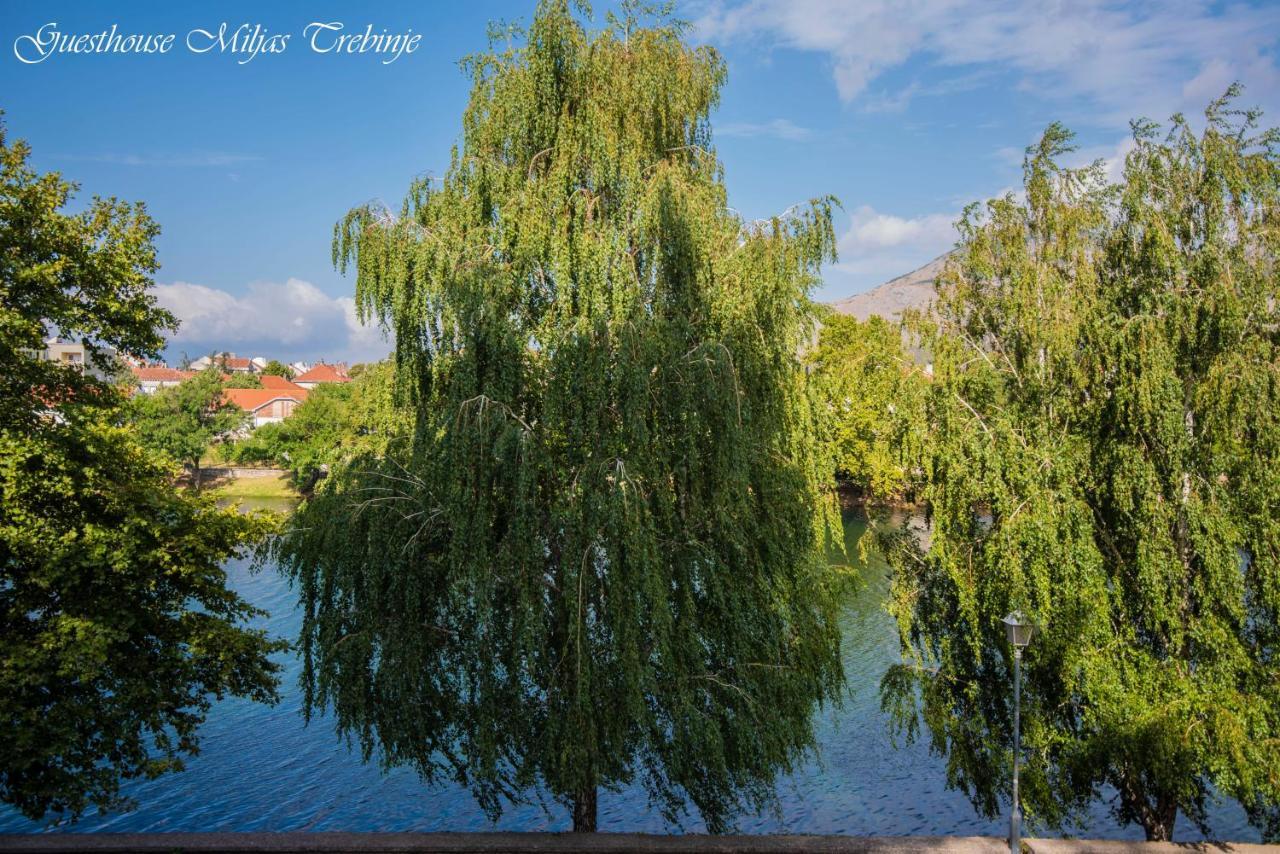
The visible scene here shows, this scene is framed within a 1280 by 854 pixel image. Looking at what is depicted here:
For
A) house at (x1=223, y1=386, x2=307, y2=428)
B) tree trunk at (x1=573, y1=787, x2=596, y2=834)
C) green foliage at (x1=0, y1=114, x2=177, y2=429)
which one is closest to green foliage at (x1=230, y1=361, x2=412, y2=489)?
green foliage at (x1=0, y1=114, x2=177, y2=429)

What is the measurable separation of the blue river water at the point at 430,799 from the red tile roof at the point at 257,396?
87.2 m

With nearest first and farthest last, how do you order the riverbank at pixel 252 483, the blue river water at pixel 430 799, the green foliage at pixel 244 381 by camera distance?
the blue river water at pixel 430 799, the riverbank at pixel 252 483, the green foliage at pixel 244 381

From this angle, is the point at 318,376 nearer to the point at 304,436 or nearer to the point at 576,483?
the point at 304,436

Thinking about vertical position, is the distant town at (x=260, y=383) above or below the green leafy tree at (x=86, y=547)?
above

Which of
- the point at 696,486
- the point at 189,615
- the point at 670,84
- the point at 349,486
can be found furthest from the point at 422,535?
the point at 670,84

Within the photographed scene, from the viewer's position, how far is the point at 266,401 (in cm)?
10488

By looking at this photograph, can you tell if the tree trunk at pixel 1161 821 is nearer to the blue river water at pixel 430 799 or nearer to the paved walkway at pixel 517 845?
the paved walkway at pixel 517 845

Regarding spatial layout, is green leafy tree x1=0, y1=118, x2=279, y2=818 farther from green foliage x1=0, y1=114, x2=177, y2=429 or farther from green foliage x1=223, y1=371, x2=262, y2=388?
green foliage x1=223, y1=371, x2=262, y2=388

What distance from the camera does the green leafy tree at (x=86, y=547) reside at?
35.6ft

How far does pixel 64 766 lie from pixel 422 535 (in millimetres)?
5504

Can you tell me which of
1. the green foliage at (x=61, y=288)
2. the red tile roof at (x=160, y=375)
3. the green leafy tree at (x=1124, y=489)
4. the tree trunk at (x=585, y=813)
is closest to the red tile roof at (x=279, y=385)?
the red tile roof at (x=160, y=375)

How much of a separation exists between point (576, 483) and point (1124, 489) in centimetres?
700

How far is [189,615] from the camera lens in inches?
490

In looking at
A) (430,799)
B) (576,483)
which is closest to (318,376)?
(430,799)
